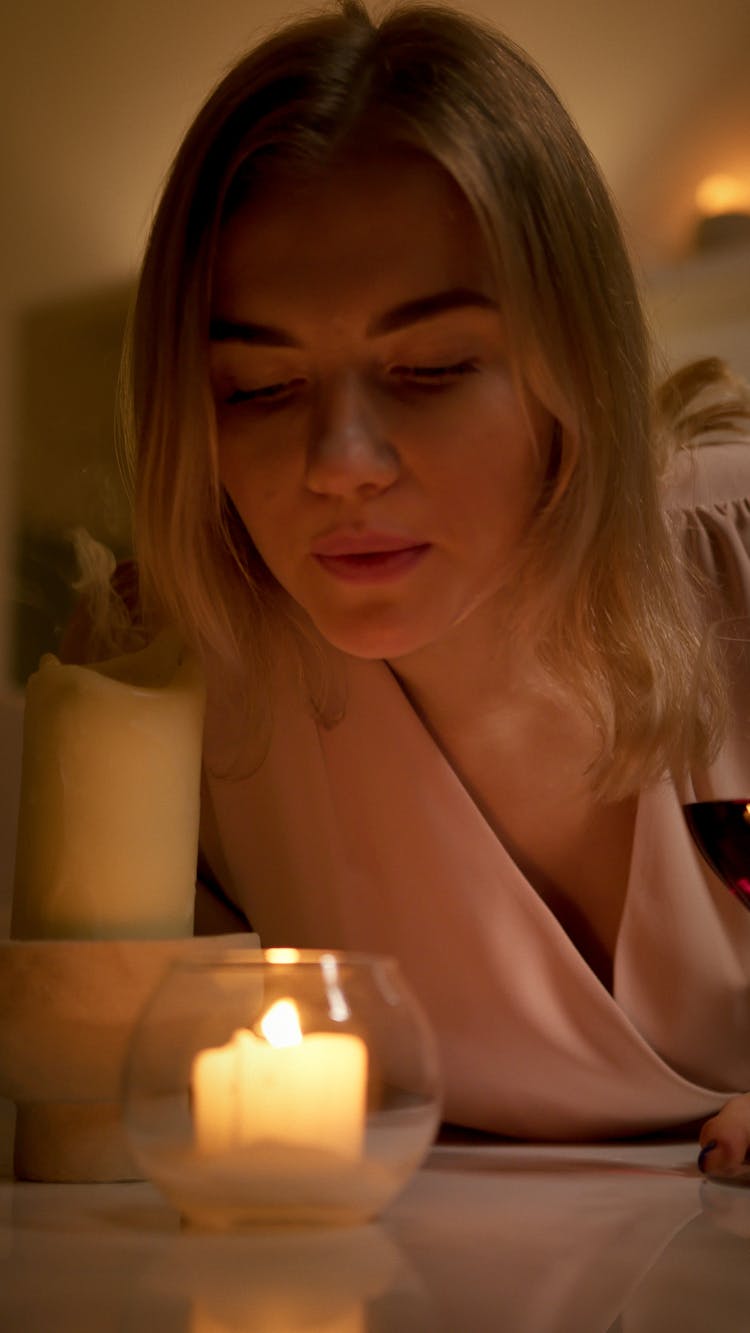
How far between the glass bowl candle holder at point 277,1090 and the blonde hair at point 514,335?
44cm

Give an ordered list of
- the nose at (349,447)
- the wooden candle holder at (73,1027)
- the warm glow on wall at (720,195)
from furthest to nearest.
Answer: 1. the warm glow on wall at (720,195)
2. the nose at (349,447)
3. the wooden candle holder at (73,1027)

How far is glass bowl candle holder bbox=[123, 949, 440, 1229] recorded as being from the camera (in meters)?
0.58

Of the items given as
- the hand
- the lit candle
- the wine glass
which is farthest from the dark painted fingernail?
the lit candle

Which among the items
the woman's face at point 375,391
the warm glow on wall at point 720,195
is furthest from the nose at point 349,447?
the warm glow on wall at point 720,195

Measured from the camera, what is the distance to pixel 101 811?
0.77 m

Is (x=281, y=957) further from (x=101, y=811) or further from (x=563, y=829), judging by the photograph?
(x=563, y=829)

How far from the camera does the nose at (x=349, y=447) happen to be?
84 centimetres

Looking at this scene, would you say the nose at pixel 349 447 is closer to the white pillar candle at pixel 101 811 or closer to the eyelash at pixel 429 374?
the eyelash at pixel 429 374

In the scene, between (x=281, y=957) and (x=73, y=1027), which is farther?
(x=73, y=1027)

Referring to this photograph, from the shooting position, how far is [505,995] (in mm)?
995

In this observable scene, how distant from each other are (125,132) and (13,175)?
13 centimetres

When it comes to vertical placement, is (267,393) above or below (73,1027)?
above

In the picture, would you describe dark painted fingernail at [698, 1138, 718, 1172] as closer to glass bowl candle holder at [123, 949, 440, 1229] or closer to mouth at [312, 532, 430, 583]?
glass bowl candle holder at [123, 949, 440, 1229]

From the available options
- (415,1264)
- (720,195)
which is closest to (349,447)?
(415,1264)
